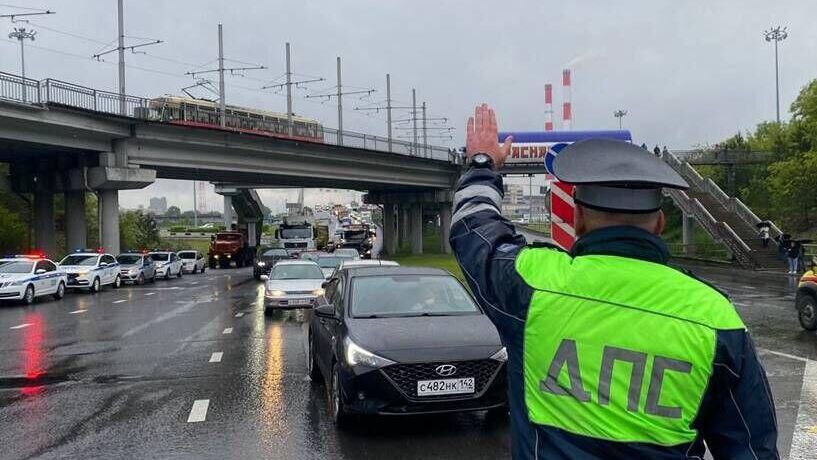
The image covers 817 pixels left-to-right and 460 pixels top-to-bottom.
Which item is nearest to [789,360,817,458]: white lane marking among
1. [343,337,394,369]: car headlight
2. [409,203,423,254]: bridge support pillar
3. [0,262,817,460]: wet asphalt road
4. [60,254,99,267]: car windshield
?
[0,262,817,460]: wet asphalt road

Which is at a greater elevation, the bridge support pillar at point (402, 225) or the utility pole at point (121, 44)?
the utility pole at point (121, 44)

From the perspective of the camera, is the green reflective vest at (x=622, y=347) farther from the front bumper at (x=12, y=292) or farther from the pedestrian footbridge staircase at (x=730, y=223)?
the pedestrian footbridge staircase at (x=730, y=223)

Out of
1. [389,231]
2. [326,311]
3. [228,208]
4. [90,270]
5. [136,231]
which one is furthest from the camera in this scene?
[228,208]

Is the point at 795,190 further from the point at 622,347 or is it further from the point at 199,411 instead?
the point at 622,347

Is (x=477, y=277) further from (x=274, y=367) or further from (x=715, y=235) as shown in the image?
(x=715, y=235)

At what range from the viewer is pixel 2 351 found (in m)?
13.4

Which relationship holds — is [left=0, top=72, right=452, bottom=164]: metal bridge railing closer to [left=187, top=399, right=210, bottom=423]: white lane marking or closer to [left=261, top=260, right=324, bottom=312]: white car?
[left=261, top=260, right=324, bottom=312]: white car

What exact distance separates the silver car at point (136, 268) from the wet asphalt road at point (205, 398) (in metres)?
17.6

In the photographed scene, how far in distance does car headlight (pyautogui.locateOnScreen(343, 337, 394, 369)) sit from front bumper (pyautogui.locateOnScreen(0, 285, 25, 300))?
20195 millimetres

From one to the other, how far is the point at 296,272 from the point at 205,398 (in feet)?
35.8

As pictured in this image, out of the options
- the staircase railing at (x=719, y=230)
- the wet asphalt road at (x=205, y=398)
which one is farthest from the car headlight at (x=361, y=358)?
the staircase railing at (x=719, y=230)

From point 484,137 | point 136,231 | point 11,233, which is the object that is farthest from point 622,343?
point 136,231

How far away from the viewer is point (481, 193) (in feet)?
8.18

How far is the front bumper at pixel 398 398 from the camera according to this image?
6.82 metres
